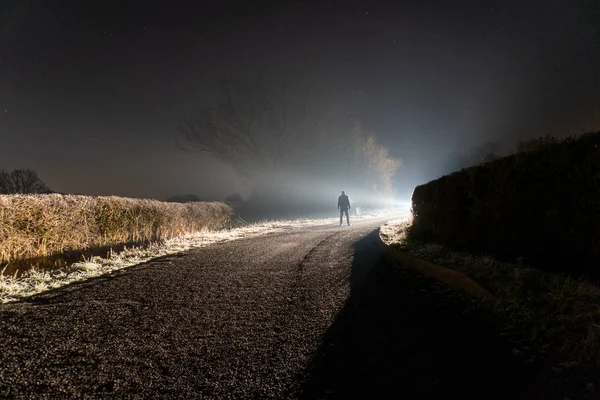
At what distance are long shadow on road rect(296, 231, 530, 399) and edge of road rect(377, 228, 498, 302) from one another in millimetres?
197

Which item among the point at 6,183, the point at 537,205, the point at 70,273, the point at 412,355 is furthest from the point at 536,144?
the point at 6,183

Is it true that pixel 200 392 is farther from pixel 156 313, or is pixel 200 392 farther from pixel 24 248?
pixel 24 248

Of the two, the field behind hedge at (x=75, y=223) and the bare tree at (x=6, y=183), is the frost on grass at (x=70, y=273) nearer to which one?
the field behind hedge at (x=75, y=223)

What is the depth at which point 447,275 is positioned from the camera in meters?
4.86

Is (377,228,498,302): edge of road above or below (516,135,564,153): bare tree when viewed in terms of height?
below

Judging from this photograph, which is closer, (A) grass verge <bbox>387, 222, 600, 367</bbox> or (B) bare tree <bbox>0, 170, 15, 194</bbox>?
(A) grass verge <bbox>387, 222, 600, 367</bbox>

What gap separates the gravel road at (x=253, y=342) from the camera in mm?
2248

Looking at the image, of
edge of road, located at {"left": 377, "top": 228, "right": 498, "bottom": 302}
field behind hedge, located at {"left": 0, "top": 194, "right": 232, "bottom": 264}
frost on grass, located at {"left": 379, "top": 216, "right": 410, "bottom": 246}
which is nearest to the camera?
edge of road, located at {"left": 377, "top": 228, "right": 498, "bottom": 302}

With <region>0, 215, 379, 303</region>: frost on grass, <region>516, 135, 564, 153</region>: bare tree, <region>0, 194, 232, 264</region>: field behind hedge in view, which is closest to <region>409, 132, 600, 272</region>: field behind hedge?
<region>516, 135, 564, 153</region>: bare tree

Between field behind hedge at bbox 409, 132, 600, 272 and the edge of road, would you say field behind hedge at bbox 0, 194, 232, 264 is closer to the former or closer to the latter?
the edge of road

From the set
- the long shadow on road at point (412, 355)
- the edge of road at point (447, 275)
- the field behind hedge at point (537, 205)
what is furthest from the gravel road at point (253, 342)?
the field behind hedge at point (537, 205)

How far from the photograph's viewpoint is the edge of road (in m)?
4.09

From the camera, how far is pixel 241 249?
28.8 ft

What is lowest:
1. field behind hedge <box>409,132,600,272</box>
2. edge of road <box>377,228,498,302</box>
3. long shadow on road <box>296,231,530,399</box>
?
long shadow on road <box>296,231,530,399</box>
